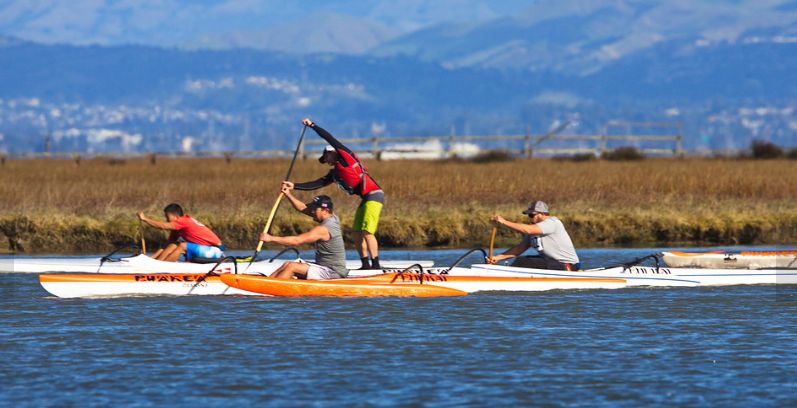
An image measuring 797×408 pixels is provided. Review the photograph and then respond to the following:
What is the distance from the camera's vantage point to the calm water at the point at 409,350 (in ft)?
50.1

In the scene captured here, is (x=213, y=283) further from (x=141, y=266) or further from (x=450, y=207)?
(x=450, y=207)

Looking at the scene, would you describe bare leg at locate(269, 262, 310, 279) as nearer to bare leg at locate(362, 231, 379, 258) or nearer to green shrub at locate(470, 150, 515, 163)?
bare leg at locate(362, 231, 379, 258)

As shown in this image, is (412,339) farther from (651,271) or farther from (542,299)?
(651,271)

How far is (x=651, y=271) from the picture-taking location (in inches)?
930

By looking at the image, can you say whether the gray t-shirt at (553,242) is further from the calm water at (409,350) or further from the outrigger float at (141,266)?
the outrigger float at (141,266)

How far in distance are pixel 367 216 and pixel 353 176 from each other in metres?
0.63

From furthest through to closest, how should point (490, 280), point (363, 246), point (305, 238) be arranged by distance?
Result: point (363, 246) < point (490, 280) < point (305, 238)

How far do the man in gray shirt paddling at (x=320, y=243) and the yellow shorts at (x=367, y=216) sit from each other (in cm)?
120

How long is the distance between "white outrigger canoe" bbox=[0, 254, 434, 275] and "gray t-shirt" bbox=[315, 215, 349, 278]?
1.75 metres

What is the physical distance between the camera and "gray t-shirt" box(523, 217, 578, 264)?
75.0ft

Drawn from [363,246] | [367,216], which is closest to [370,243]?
[363,246]

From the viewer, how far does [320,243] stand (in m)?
22.0

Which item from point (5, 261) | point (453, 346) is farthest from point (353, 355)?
point (5, 261)

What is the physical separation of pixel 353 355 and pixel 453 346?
4.12 ft
